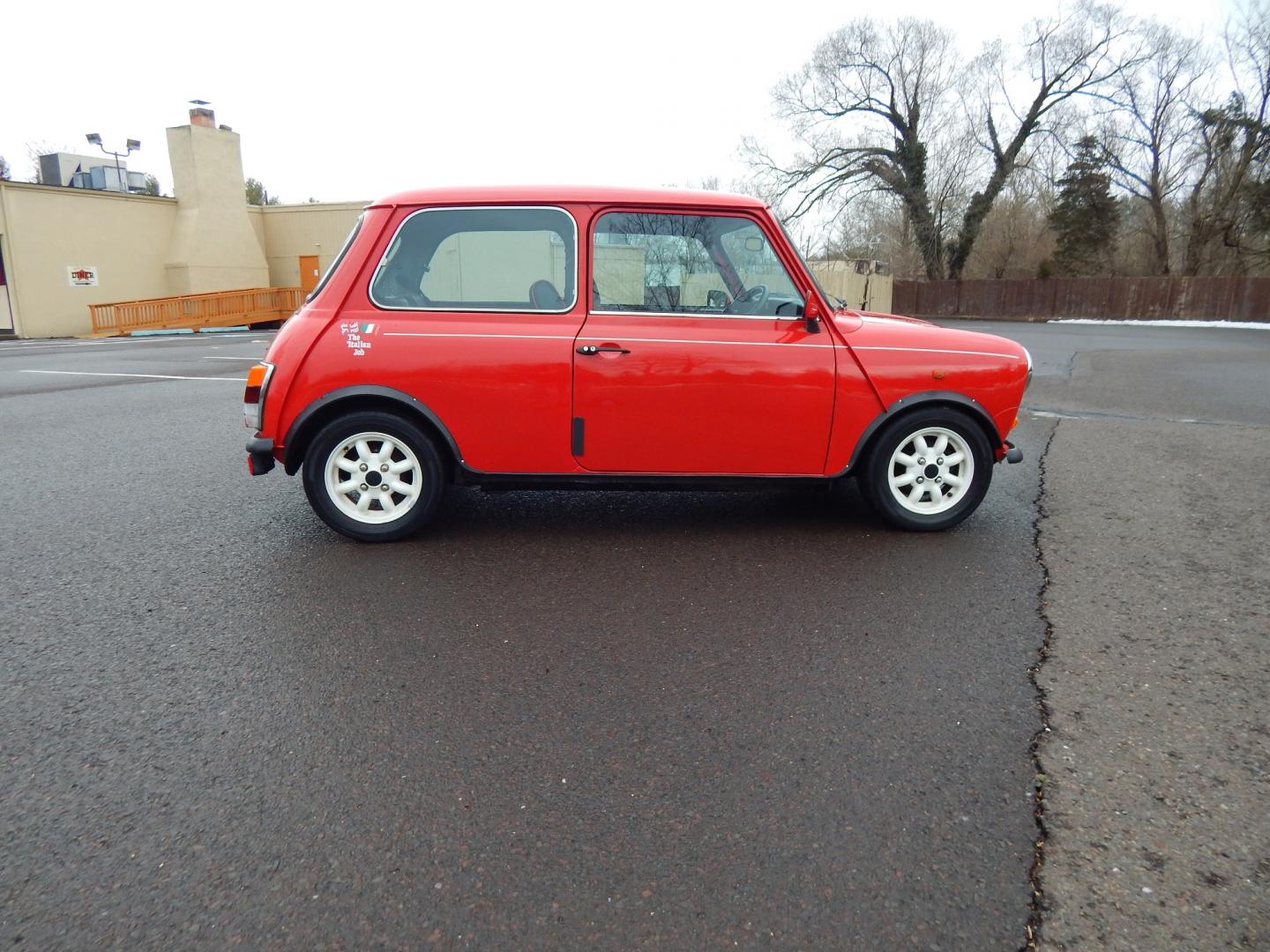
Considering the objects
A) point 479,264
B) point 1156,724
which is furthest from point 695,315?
point 1156,724

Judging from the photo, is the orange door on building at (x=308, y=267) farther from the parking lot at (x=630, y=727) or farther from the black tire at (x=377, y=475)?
the black tire at (x=377, y=475)

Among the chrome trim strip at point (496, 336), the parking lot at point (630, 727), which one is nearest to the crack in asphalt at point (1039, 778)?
the parking lot at point (630, 727)

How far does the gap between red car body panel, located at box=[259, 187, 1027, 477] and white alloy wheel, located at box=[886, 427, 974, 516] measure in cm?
23

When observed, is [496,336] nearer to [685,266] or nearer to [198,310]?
[685,266]

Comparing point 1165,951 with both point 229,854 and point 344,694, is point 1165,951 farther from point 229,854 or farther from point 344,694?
point 344,694

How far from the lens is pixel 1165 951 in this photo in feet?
6.18

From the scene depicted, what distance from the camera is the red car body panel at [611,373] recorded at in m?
4.46

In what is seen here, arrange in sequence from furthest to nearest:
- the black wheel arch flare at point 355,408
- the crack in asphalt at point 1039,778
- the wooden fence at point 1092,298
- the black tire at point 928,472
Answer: the wooden fence at point 1092,298 → the black tire at point 928,472 → the black wheel arch flare at point 355,408 → the crack in asphalt at point 1039,778

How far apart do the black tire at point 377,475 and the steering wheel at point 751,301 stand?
1772 mm

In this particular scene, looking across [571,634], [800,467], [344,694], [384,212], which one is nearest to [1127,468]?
[800,467]

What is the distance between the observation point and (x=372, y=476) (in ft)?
15.1

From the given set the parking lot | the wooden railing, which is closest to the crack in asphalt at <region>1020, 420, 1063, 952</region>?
the parking lot

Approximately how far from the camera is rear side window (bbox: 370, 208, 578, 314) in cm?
457

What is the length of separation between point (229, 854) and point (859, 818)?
1.63 m
